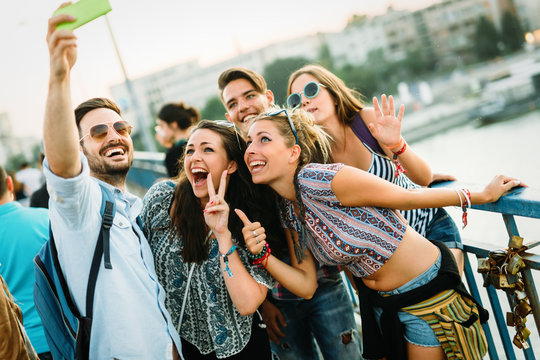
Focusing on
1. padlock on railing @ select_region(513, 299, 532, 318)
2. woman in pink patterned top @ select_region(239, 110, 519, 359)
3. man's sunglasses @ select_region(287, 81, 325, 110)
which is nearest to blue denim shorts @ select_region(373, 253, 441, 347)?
woman in pink patterned top @ select_region(239, 110, 519, 359)

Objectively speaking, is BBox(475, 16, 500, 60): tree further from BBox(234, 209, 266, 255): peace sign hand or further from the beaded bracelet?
BBox(234, 209, 266, 255): peace sign hand

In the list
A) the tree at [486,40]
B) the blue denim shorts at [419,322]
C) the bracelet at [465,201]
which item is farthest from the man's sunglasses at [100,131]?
the tree at [486,40]

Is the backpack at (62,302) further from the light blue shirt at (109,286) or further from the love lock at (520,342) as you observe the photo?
the love lock at (520,342)

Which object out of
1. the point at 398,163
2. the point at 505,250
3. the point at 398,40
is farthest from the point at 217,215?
the point at 398,40

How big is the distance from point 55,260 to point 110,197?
40 cm

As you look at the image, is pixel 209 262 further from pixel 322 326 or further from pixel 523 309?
pixel 523 309

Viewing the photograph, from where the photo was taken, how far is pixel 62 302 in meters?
1.90

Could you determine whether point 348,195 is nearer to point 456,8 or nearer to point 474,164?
point 474,164

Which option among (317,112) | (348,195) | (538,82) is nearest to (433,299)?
(348,195)

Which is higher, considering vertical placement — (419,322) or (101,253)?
(101,253)

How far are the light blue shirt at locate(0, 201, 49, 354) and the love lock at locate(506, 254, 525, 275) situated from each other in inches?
110

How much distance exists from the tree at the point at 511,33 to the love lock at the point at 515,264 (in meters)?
88.5

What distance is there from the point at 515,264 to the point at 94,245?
1872 millimetres

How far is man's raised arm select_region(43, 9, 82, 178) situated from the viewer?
1.59 m
